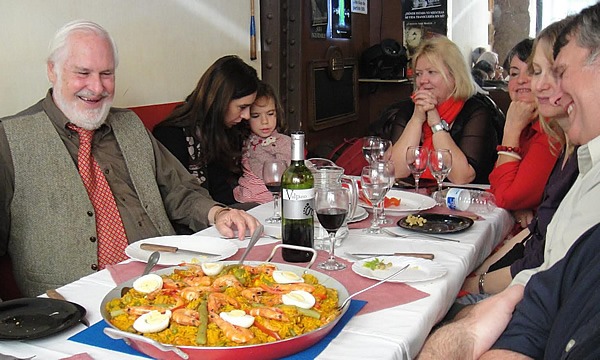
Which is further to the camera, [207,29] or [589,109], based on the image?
[207,29]

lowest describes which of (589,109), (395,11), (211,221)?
(211,221)

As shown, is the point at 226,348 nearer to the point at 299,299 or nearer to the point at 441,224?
the point at 299,299

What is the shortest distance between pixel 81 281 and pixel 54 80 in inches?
41.5

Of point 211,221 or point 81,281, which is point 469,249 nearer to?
point 211,221

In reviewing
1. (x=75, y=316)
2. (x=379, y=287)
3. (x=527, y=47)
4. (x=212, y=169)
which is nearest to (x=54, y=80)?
(x=212, y=169)

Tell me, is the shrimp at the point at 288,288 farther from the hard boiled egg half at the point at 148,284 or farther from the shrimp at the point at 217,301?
the hard boiled egg half at the point at 148,284

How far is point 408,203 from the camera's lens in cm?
234

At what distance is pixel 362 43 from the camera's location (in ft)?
19.7

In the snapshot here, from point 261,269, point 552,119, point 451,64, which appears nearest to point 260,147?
point 451,64

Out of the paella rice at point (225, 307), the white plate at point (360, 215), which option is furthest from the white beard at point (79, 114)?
the paella rice at point (225, 307)

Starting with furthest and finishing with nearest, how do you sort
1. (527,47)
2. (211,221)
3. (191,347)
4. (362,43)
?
(362,43)
(527,47)
(211,221)
(191,347)

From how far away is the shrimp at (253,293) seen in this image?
1279 millimetres

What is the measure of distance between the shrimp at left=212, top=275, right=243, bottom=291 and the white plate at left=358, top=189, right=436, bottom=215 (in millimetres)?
990

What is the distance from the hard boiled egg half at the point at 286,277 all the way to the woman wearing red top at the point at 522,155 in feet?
4.01
